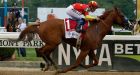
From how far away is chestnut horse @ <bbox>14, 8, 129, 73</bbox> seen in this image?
11078 mm

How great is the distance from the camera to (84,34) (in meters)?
11.2

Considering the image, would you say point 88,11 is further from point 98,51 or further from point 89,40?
point 98,51

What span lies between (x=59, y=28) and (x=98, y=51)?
7.29 ft

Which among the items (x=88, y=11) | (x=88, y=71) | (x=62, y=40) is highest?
(x=88, y=11)

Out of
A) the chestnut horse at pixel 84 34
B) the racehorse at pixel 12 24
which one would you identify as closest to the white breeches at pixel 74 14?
the chestnut horse at pixel 84 34

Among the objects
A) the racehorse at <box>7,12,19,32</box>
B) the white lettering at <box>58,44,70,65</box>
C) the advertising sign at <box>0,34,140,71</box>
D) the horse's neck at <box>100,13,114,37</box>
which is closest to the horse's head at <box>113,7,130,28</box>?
the horse's neck at <box>100,13,114,37</box>

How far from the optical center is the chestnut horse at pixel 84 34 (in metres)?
11.1

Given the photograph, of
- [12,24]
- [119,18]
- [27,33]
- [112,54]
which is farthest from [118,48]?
[12,24]

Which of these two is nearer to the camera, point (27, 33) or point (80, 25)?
point (80, 25)

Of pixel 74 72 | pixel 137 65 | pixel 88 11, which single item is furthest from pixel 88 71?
pixel 88 11

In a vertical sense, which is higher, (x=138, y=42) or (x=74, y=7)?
(x=74, y=7)

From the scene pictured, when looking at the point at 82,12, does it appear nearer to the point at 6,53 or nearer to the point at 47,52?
the point at 47,52

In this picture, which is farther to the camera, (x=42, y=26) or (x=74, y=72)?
(x=74, y=72)

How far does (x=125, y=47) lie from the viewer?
13219 millimetres
